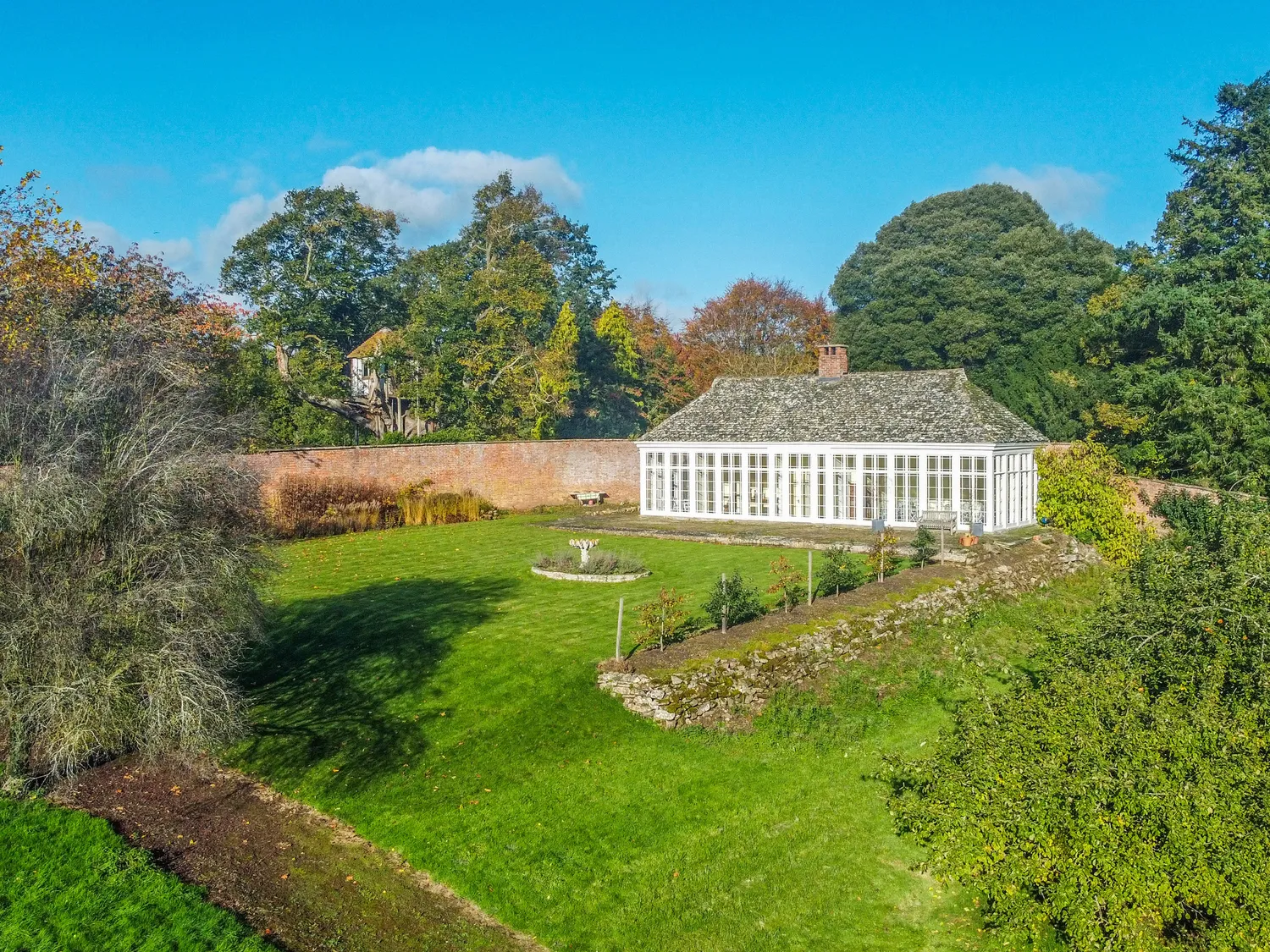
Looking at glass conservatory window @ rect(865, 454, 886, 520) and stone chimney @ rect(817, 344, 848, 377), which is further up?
stone chimney @ rect(817, 344, 848, 377)

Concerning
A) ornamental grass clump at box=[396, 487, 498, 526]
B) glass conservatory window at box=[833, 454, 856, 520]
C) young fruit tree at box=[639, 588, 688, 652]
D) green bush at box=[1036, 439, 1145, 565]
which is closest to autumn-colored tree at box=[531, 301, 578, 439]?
ornamental grass clump at box=[396, 487, 498, 526]

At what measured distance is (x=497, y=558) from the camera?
68.7ft

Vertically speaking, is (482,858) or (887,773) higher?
(887,773)

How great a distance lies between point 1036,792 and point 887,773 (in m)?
2.47

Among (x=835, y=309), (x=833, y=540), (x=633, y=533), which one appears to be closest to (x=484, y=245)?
(x=835, y=309)

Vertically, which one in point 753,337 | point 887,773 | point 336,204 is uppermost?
point 336,204

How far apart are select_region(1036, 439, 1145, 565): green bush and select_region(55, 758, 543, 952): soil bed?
62.6ft

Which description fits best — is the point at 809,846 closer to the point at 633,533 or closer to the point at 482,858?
the point at 482,858

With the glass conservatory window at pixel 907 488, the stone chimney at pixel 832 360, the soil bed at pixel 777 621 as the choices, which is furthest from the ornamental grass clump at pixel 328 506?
the soil bed at pixel 777 621

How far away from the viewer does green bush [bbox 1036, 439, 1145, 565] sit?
22672 mm

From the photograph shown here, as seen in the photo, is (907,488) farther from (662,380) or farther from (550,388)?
(662,380)

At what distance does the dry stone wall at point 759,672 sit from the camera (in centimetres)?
1143

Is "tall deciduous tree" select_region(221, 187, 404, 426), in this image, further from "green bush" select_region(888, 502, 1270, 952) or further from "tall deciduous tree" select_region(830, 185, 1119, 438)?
"green bush" select_region(888, 502, 1270, 952)

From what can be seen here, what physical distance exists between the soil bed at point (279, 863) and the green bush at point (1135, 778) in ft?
12.2
